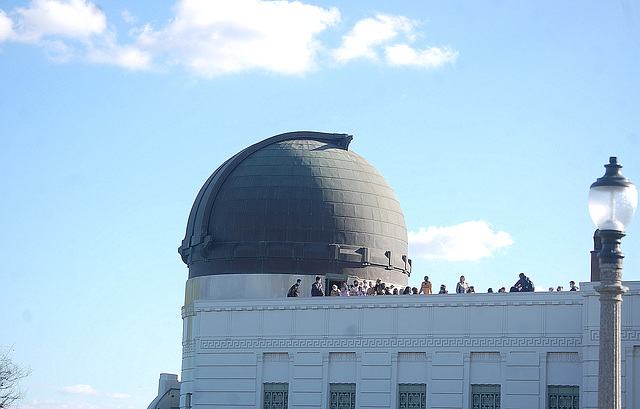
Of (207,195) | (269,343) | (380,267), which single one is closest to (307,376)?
(269,343)

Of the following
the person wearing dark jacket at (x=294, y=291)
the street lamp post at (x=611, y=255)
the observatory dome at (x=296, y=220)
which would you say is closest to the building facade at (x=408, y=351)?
the person wearing dark jacket at (x=294, y=291)

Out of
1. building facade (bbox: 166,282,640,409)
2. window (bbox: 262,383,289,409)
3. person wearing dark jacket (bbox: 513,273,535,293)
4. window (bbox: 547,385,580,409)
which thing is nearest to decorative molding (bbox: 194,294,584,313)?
building facade (bbox: 166,282,640,409)

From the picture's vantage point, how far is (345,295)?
126 feet

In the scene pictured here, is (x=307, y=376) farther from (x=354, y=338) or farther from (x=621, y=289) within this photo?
(x=621, y=289)

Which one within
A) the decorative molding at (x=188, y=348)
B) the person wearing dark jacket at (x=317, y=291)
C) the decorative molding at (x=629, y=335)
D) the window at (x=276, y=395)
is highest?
the person wearing dark jacket at (x=317, y=291)

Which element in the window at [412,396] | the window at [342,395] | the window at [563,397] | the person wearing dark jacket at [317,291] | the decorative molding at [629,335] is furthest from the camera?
the person wearing dark jacket at [317,291]

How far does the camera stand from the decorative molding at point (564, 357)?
33.1m

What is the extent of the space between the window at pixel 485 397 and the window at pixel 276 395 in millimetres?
7073

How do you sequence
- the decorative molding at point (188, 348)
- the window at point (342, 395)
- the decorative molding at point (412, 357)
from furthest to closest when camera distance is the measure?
the decorative molding at point (188, 348) < the window at point (342, 395) < the decorative molding at point (412, 357)

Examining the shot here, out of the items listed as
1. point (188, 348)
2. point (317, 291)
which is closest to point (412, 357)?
point (317, 291)

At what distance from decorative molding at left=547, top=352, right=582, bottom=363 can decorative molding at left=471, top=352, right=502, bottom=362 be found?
1.70m

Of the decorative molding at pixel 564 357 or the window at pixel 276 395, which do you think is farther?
the window at pixel 276 395

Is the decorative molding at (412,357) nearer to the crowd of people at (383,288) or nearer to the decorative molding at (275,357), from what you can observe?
the crowd of people at (383,288)

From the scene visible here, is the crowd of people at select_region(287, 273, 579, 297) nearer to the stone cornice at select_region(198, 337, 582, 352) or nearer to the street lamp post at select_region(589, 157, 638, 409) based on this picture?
the stone cornice at select_region(198, 337, 582, 352)
